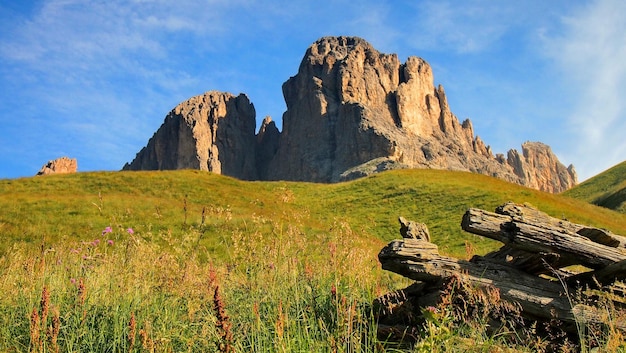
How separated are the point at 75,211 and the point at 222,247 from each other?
468 inches

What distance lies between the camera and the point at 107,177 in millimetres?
42750

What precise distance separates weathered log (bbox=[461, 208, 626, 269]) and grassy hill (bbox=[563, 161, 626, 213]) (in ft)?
165

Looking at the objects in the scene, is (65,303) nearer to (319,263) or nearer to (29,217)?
(319,263)

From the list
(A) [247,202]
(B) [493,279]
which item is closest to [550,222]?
(B) [493,279]

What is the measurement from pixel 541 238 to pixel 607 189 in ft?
224

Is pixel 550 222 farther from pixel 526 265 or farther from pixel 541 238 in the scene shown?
pixel 526 265

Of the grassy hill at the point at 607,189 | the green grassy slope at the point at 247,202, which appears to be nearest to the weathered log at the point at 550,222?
the green grassy slope at the point at 247,202

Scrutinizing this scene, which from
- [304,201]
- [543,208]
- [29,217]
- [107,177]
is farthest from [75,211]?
[543,208]

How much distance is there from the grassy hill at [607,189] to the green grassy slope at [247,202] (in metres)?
14.1

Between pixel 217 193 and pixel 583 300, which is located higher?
pixel 217 193

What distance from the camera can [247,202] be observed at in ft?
130

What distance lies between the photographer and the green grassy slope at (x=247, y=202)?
1094 inches

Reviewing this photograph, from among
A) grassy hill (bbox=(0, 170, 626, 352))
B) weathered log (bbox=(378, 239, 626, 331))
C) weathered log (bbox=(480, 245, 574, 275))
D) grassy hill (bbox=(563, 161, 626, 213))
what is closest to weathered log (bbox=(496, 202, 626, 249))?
weathered log (bbox=(480, 245, 574, 275))

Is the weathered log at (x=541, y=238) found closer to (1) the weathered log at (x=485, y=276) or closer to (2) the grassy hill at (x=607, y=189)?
(1) the weathered log at (x=485, y=276)
